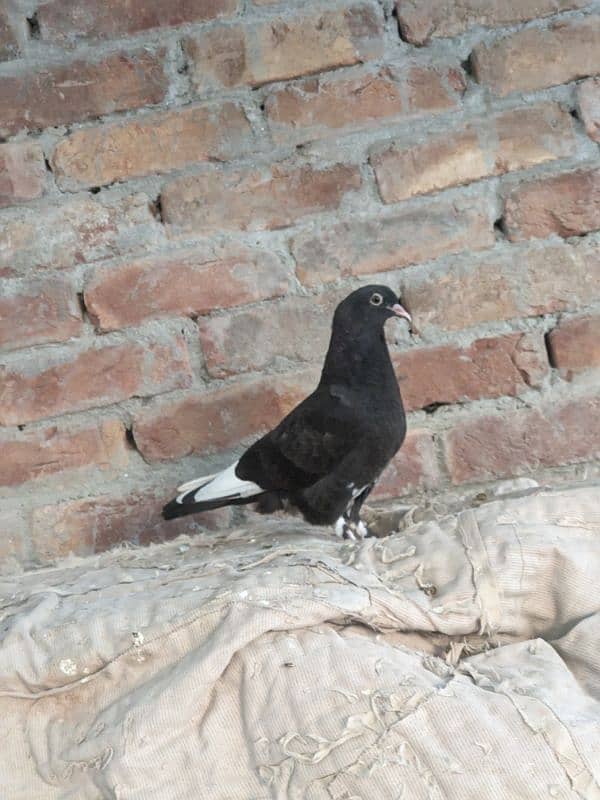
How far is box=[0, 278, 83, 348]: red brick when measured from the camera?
124cm

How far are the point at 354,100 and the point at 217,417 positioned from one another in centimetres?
48

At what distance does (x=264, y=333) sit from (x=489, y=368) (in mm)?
315

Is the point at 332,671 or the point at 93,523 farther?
the point at 93,523

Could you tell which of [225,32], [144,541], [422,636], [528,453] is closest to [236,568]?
[422,636]

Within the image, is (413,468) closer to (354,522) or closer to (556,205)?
(354,522)

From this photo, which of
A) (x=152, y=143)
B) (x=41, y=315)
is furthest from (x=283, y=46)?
(x=41, y=315)

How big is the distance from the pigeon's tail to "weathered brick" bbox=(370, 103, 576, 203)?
45 cm

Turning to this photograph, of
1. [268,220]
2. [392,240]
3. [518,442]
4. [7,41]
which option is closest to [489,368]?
[518,442]

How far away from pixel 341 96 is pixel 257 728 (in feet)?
2.81

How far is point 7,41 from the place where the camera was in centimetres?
125

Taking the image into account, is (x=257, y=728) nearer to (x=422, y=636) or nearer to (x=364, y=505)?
(x=422, y=636)

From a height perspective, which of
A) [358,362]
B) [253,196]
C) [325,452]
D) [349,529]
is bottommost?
[349,529]

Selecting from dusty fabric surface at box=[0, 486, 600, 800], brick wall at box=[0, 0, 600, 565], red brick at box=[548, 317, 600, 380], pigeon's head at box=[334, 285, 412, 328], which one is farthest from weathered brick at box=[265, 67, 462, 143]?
dusty fabric surface at box=[0, 486, 600, 800]

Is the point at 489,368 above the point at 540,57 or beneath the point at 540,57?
beneath
